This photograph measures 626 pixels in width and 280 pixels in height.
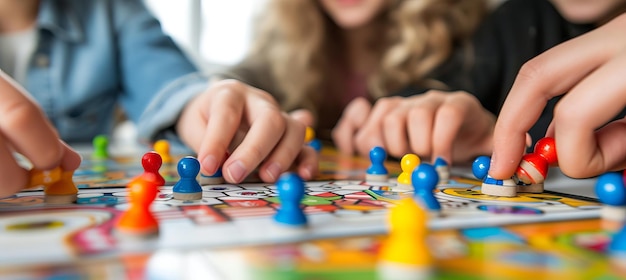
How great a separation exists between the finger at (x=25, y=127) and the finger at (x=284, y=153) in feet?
0.86

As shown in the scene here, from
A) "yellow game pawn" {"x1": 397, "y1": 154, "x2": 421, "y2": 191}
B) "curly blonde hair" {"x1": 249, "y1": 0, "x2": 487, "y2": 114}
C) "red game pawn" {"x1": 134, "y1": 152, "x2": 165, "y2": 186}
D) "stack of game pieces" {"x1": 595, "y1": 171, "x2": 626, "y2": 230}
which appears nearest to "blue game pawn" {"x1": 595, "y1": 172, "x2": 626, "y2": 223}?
"stack of game pieces" {"x1": 595, "y1": 171, "x2": 626, "y2": 230}

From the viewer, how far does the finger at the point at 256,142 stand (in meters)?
0.62

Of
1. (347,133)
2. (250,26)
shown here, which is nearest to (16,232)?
(347,133)

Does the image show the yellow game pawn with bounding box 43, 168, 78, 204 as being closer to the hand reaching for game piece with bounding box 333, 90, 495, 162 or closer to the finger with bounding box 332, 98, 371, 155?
the hand reaching for game piece with bounding box 333, 90, 495, 162

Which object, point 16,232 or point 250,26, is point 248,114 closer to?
point 16,232

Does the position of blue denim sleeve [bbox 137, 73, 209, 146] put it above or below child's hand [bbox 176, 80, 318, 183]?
above

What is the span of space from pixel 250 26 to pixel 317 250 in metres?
1.67

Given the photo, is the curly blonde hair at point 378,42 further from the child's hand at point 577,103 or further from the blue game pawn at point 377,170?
the child's hand at point 577,103

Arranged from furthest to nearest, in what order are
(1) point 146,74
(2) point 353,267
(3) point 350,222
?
(1) point 146,74 < (3) point 350,222 < (2) point 353,267

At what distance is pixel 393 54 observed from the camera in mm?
1512

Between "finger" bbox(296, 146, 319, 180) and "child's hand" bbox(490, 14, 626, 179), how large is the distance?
9.8 inches

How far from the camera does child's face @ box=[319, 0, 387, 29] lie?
59.0 inches

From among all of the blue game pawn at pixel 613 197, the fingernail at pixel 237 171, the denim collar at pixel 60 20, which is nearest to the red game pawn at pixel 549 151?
the blue game pawn at pixel 613 197

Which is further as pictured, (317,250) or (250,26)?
(250,26)
